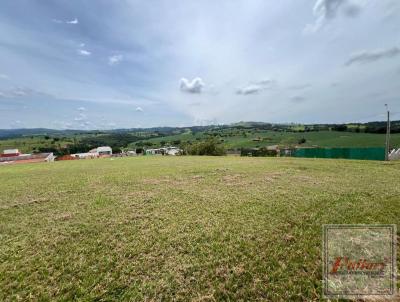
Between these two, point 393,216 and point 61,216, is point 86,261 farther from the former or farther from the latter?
point 393,216

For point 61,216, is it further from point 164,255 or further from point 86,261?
point 164,255

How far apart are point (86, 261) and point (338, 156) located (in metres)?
26.1

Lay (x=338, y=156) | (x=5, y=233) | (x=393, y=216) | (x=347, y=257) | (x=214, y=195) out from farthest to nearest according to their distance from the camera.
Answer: (x=338, y=156), (x=214, y=195), (x=393, y=216), (x=5, y=233), (x=347, y=257)

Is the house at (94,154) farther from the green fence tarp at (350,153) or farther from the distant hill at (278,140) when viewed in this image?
the green fence tarp at (350,153)

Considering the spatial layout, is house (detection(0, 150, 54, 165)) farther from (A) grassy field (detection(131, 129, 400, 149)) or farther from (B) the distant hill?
(A) grassy field (detection(131, 129, 400, 149))

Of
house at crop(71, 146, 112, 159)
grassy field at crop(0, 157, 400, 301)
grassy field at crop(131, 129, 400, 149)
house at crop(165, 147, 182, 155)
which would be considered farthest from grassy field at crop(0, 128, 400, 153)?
grassy field at crop(0, 157, 400, 301)

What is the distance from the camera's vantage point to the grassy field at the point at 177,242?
2.87 m

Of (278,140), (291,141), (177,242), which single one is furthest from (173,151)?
(177,242)

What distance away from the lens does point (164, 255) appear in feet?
11.7

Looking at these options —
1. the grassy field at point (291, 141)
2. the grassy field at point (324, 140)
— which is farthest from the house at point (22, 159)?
the grassy field at point (324, 140)

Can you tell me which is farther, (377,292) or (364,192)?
(364,192)

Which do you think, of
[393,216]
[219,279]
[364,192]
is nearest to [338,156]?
[364,192]

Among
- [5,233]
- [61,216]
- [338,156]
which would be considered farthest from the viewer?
[338,156]

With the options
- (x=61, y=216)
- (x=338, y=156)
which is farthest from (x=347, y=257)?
(x=338, y=156)
